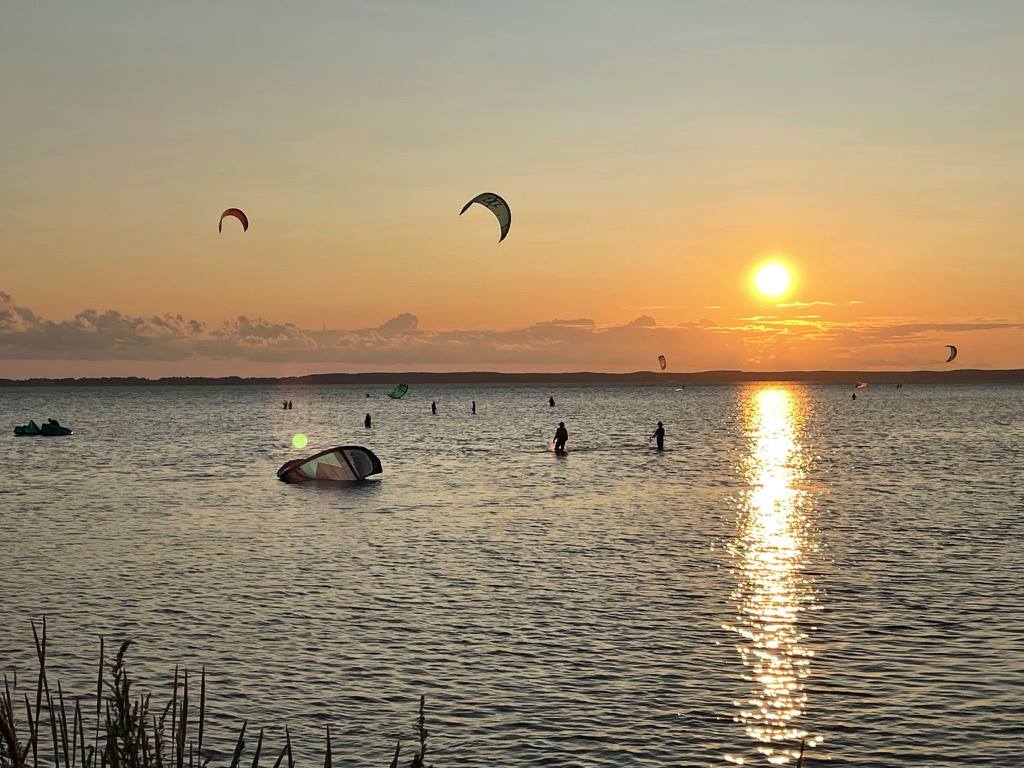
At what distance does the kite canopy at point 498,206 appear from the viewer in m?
42.1

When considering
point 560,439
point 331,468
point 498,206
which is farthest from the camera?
point 560,439

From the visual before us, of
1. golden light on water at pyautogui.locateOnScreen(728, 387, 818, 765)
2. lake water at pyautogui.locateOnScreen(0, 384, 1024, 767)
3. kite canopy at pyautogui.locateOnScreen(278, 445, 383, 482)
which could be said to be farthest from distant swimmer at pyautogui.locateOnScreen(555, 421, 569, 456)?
golden light on water at pyautogui.locateOnScreen(728, 387, 818, 765)

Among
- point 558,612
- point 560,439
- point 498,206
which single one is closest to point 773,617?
point 558,612

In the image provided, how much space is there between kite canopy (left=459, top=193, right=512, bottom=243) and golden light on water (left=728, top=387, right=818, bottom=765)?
14223 mm

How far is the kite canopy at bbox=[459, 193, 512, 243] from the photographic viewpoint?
4206 cm

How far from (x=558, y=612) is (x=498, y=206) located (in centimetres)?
2349

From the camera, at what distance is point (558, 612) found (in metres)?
22.7

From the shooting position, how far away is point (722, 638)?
20.3 meters

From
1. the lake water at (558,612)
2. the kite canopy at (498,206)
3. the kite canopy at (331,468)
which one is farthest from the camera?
the kite canopy at (331,468)

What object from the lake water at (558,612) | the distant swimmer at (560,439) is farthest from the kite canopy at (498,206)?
the distant swimmer at (560,439)

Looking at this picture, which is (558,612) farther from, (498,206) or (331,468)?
(331,468)

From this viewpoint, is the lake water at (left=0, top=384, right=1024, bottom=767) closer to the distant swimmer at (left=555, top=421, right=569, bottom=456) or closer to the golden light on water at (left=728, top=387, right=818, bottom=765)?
the golden light on water at (left=728, top=387, right=818, bottom=765)

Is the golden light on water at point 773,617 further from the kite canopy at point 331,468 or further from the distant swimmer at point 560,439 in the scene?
the distant swimmer at point 560,439

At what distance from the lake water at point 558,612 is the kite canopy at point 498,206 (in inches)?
437
